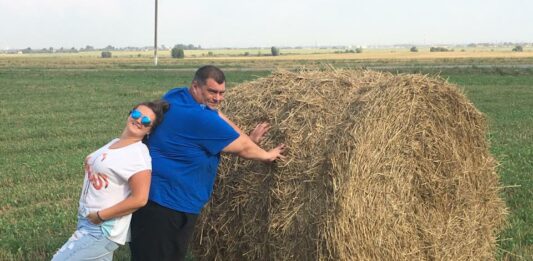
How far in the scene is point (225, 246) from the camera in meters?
5.36

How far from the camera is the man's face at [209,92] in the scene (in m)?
4.12

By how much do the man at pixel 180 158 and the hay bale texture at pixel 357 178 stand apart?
0.64m

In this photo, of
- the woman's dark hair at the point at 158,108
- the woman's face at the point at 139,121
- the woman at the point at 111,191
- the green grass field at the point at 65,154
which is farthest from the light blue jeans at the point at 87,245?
the green grass field at the point at 65,154

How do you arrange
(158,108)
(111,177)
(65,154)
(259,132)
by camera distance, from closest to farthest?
(111,177) → (158,108) → (259,132) → (65,154)

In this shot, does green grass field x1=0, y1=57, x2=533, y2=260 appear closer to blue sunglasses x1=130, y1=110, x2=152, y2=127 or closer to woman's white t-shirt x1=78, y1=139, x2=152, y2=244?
woman's white t-shirt x1=78, y1=139, x2=152, y2=244

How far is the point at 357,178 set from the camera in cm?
445

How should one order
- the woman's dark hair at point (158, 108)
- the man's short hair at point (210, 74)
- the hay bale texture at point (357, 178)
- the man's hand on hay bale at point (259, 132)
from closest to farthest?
the woman's dark hair at point (158, 108) → the man's short hair at point (210, 74) → the hay bale texture at point (357, 178) → the man's hand on hay bale at point (259, 132)

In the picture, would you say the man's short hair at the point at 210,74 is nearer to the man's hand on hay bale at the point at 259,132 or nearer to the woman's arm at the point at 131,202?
the woman's arm at the point at 131,202

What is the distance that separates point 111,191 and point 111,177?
95mm

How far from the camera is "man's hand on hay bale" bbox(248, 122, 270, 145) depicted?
16.0ft

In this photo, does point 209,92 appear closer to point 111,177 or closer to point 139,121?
point 139,121

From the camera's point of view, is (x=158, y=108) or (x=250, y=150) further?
(x=250, y=150)

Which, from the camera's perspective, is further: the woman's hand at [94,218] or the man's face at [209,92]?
the man's face at [209,92]

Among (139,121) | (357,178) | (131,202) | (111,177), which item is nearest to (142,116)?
(139,121)
